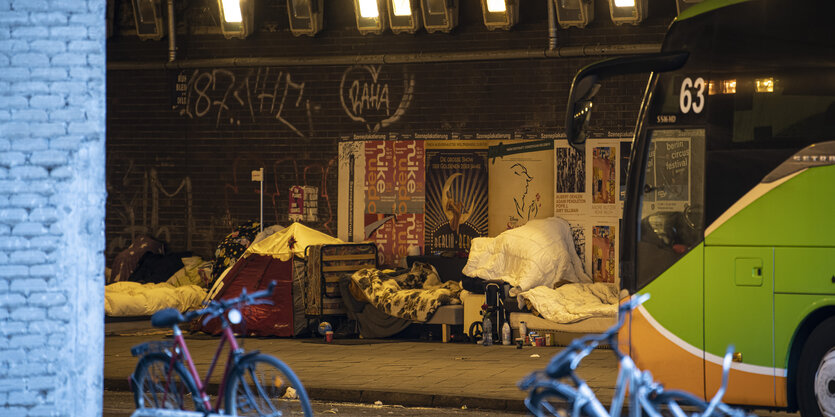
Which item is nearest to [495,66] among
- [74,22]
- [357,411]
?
[357,411]

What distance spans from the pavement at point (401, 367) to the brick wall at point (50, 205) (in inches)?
140

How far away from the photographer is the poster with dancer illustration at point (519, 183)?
16.6m

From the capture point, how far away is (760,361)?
851cm

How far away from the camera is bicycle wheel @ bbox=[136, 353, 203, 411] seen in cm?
745

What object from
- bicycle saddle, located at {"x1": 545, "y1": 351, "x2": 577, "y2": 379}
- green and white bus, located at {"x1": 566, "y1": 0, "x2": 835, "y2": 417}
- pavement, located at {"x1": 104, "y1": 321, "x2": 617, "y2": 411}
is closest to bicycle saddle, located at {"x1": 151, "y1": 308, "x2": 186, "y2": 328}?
bicycle saddle, located at {"x1": 545, "y1": 351, "x2": 577, "y2": 379}

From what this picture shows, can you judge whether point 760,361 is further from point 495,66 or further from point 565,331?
point 495,66

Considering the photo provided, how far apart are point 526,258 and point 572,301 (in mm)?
902

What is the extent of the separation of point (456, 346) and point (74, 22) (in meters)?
8.87

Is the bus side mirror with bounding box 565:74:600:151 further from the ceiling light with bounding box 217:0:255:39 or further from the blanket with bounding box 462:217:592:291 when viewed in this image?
the ceiling light with bounding box 217:0:255:39

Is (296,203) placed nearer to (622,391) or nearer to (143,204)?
(143,204)

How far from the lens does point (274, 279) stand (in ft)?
53.5

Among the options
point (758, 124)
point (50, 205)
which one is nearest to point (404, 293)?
point (758, 124)

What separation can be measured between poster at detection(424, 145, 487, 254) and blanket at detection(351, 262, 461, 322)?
1157mm

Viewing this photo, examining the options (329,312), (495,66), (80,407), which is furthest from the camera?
(495,66)
